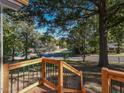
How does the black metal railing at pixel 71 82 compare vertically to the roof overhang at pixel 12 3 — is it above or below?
below

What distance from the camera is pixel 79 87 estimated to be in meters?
9.37

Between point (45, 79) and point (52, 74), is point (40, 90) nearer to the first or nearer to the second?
point (45, 79)

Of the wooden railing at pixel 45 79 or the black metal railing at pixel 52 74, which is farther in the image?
the black metal railing at pixel 52 74

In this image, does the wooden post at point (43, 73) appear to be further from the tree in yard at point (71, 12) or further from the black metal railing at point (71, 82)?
the tree in yard at point (71, 12)

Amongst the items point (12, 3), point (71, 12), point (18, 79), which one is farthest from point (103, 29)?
point (12, 3)

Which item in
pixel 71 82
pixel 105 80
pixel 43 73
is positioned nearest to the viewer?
pixel 105 80

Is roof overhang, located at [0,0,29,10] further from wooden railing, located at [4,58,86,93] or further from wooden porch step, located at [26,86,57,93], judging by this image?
wooden porch step, located at [26,86,57,93]

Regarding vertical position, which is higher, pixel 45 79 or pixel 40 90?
pixel 45 79

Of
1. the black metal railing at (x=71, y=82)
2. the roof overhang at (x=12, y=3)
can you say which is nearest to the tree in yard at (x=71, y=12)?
the black metal railing at (x=71, y=82)

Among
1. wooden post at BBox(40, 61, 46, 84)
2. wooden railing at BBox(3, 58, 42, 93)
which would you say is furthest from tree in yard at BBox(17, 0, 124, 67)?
wooden post at BBox(40, 61, 46, 84)

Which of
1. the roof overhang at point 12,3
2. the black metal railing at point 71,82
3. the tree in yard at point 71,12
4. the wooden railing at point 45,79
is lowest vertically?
the black metal railing at point 71,82

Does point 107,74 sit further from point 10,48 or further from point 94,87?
point 10,48

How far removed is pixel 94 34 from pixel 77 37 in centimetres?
207

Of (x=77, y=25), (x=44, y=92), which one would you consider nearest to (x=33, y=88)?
(x=44, y=92)
